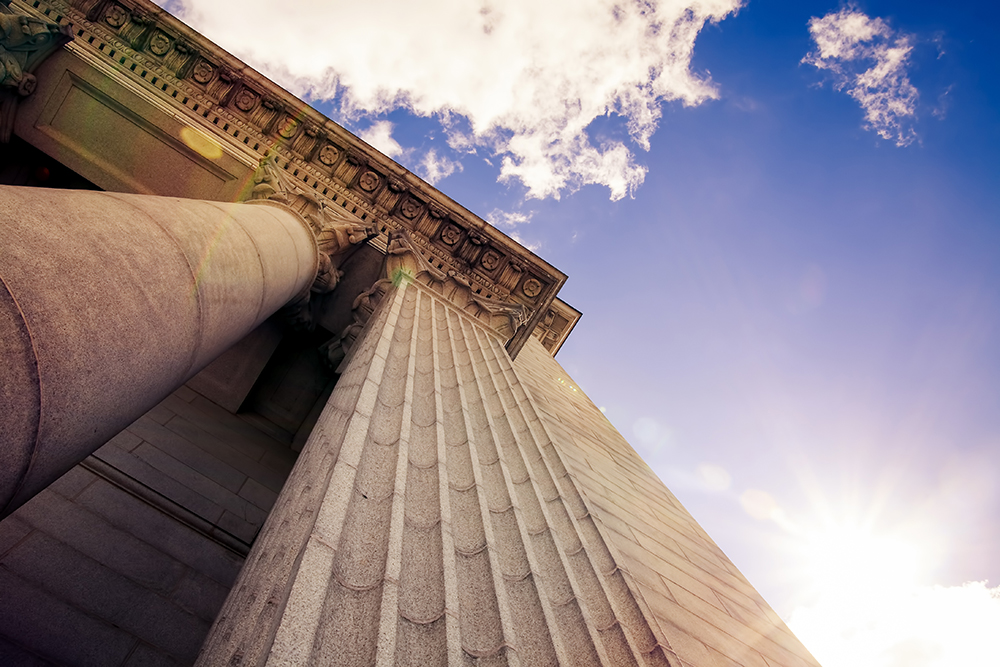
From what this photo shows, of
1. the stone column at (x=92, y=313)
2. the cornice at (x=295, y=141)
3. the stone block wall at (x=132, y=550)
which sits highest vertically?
the cornice at (x=295, y=141)

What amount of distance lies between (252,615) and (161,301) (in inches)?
90.1

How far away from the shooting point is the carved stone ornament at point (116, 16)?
10844 mm

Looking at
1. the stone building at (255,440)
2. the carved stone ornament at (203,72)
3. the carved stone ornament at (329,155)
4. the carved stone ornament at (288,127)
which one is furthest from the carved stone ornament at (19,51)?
the carved stone ornament at (329,155)

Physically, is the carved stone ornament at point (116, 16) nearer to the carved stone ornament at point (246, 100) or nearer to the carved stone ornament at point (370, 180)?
the carved stone ornament at point (246, 100)

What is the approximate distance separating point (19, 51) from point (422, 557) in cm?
1078

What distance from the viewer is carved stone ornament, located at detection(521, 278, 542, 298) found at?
40.4 feet

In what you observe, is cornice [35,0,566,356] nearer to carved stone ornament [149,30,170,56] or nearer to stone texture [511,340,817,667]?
carved stone ornament [149,30,170,56]

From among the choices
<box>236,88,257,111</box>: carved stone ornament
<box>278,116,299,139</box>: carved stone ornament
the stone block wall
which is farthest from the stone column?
<box>236,88,257,111</box>: carved stone ornament

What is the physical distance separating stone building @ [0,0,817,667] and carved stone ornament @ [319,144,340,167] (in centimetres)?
72

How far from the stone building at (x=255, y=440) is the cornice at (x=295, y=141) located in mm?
77

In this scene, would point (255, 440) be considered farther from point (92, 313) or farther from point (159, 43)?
point (159, 43)

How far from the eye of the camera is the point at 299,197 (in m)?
9.07

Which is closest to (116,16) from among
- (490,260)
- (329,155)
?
(329,155)

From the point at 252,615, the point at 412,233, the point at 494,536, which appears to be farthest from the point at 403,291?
the point at 252,615
